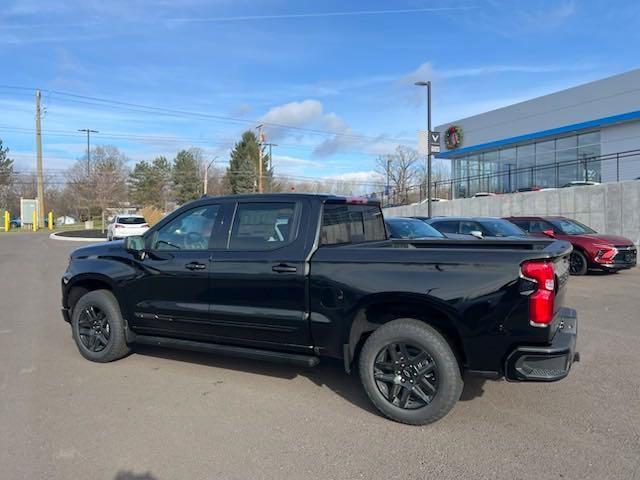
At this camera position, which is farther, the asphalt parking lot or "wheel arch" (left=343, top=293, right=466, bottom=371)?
"wheel arch" (left=343, top=293, right=466, bottom=371)

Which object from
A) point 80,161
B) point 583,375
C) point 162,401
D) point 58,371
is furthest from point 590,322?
point 80,161

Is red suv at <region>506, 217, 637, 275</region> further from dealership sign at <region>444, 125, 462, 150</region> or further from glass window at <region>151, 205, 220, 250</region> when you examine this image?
dealership sign at <region>444, 125, 462, 150</region>

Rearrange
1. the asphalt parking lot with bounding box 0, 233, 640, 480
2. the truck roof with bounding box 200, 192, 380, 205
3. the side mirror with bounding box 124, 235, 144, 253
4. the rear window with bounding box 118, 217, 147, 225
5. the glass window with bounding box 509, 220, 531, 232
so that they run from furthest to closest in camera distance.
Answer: the rear window with bounding box 118, 217, 147, 225
the glass window with bounding box 509, 220, 531, 232
the side mirror with bounding box 124, 235, 144, 253
the truck roof with bounding box 200, 192, 380, 205
the asphalt parking lot with bounding box 0, 233, 640, 480

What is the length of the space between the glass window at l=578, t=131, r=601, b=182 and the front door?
29.2 metres

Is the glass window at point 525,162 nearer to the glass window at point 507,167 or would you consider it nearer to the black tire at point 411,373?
the glass window at point 507,167

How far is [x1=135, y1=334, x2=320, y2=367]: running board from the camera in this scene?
4.63 m

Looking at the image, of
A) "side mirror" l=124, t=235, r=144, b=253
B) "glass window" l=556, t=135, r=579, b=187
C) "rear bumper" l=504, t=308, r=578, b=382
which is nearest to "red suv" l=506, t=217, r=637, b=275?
"rear bumper" l=504, t=308, r=578, b=382

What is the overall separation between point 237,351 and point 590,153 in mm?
32222

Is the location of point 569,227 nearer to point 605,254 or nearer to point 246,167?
point 605,254

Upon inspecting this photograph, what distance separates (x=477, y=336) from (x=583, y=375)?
6.87 ft

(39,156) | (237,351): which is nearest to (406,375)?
(237,351)

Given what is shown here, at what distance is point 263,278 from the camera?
471 centimetres

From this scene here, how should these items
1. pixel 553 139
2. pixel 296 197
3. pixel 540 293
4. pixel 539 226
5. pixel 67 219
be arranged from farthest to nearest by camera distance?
pixel 67 219, pixel 553 139, pixel 539 226, pixel 296 197, pixel 540 293

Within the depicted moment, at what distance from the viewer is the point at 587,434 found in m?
3.92
